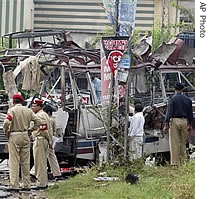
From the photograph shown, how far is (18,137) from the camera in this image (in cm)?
1224

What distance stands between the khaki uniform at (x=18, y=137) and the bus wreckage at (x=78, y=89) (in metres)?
1.52

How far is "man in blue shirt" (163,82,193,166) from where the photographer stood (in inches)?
528

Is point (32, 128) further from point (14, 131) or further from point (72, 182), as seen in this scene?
point (72, 182)

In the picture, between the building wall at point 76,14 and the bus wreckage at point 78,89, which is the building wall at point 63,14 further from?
the bus wreckage at point 78,89

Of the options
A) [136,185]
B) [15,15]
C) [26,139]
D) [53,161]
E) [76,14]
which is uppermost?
[76,14]

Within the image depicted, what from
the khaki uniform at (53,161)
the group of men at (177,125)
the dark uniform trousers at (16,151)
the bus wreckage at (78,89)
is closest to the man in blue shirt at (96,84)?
the bus wreckage at (78,89)

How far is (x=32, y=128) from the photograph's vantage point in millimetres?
12602

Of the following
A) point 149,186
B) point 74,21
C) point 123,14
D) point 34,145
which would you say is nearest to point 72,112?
point 34,145

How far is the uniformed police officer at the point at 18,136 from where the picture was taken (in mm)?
12148

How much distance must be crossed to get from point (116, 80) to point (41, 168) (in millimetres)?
2184

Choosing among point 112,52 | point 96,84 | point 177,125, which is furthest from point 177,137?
point 96,84

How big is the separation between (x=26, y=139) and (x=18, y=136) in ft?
0.60

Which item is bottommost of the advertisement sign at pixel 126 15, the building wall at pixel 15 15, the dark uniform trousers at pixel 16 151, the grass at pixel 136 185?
the grass at pixel 136 185

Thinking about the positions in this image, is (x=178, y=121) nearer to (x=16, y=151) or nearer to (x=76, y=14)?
(x=16, y=151)
